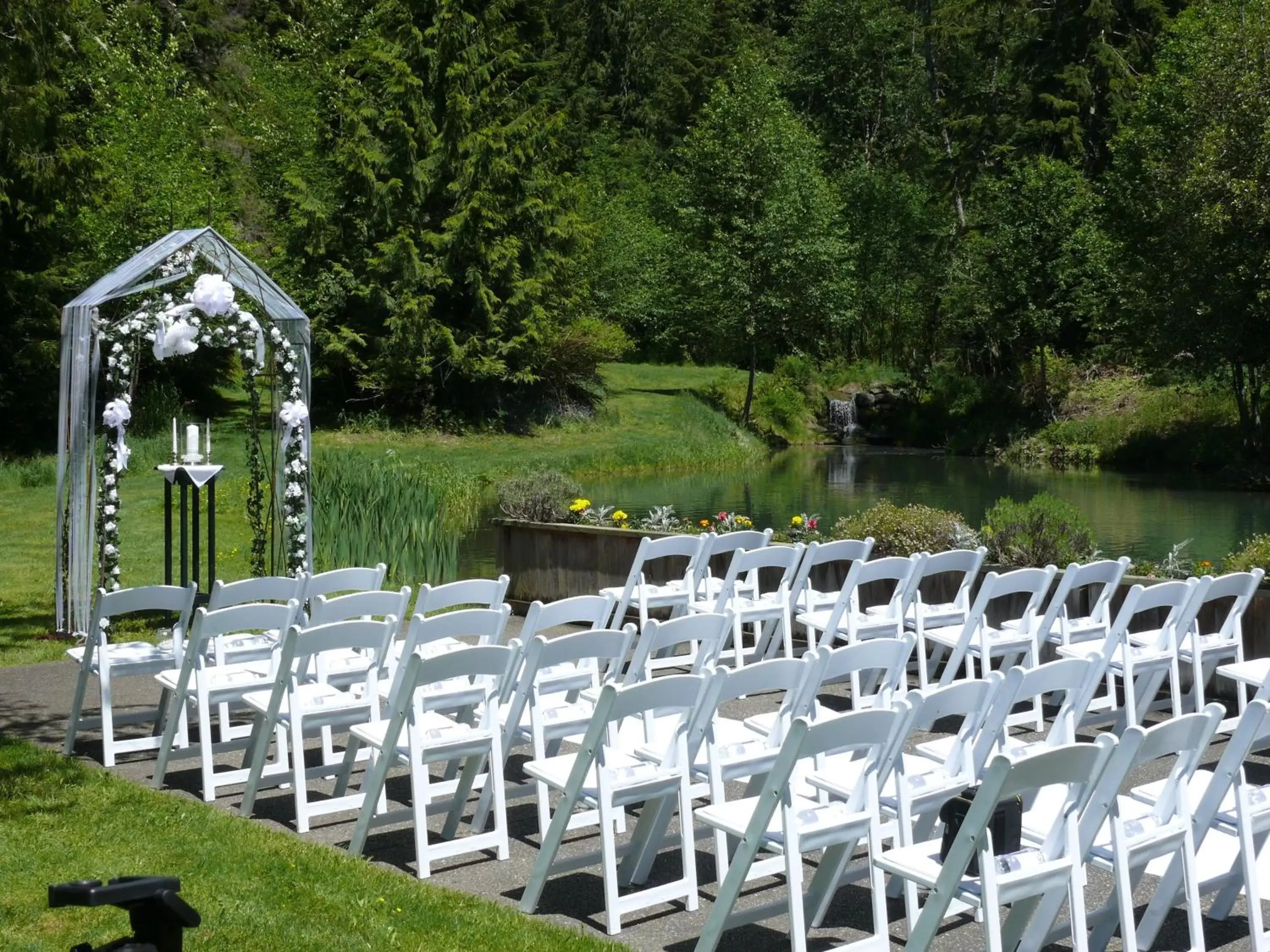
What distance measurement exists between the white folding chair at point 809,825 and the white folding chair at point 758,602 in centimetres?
338

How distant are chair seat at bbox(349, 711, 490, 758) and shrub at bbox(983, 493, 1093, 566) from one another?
504 centimetres

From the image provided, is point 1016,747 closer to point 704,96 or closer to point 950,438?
point 950,438

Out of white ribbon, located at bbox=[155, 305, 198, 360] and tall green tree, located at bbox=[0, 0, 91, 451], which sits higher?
tall green tree, located at bbox=[0, 0, 91, 451]

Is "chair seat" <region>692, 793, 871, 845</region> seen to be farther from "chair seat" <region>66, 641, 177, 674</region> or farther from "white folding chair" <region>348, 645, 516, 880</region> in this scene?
"chair seat" <region>66, 641, 177, 674</region>

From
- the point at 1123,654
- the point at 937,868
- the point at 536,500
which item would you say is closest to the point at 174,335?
the point at 536,500

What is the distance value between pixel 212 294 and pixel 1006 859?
6.49m

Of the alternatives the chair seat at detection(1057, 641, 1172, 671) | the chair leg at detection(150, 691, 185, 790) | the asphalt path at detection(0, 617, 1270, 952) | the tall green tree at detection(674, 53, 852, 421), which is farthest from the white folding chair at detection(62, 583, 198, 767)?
the tall green tree at detection(674, 53, 852, 421)

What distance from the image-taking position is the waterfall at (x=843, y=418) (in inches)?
1508

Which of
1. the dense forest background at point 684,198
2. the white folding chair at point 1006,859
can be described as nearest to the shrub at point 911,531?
the white folding chair at point 1006,859

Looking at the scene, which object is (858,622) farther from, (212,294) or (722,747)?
(212,294)

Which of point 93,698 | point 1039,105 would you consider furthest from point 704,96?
point 93,698

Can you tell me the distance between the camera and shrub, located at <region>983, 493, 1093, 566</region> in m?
9.37

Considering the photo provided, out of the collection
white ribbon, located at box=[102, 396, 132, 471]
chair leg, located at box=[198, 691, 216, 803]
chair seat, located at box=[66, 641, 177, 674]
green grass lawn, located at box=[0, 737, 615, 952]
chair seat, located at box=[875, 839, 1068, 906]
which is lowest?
green grass lawn, located at box=[0, 737, 615, 952]

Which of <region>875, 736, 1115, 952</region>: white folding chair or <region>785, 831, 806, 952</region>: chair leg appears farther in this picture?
<region>785, 831, 806, 952</region>: chair leg
